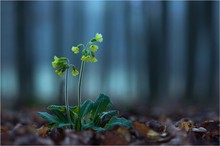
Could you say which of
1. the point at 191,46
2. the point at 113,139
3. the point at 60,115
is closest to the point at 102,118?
the point at 60,115

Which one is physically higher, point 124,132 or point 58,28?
point 58,28

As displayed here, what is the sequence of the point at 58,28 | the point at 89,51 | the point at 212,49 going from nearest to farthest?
the point at 89,51 < the point at 212,49 < the point at 58,28

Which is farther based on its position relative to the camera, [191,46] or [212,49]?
[212,49]

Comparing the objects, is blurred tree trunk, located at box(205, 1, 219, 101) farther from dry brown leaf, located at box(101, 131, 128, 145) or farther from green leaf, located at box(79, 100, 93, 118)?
dry brown leaf, located at box(101, 131, 128, 145)

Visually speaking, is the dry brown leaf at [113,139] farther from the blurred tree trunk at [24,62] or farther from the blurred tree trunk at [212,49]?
the blurred tree trunk at [212,49]

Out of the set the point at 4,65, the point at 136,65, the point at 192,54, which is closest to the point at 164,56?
the point at 192,54

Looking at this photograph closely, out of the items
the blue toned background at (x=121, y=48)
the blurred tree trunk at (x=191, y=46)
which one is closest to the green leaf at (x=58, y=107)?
the blue toned background at (x=121, y=48)

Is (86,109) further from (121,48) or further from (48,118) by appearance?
(121,48)
